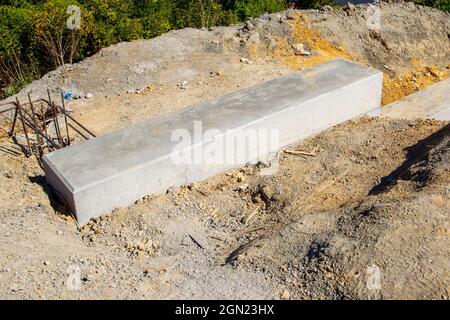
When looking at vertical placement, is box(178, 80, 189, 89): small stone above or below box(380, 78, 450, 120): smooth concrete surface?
above

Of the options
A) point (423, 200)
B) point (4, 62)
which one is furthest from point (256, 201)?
point (4, 62)

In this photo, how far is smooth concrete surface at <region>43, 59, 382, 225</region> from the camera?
8.12m

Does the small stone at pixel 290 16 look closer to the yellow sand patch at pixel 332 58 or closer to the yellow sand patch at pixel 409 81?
the yellow sand patch at pixel 332 58

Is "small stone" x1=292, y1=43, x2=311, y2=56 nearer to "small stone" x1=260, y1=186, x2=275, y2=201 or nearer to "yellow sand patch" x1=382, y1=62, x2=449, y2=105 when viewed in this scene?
"yellow sand patch" x1=382, y1=62, x2=449, y2=105

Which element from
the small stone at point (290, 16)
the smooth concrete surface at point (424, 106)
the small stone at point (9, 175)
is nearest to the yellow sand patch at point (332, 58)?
the small stone at point (290, 16)

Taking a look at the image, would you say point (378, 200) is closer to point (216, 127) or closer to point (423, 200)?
point (423, 200)

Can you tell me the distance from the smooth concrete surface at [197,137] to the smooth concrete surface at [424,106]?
695 millimetres

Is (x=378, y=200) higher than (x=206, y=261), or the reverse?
(x=378, y=200)

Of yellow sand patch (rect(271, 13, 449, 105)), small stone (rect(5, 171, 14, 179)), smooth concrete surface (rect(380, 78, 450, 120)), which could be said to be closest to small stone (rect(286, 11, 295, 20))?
yellow sand patch (rect(271, 13, 449, 105))

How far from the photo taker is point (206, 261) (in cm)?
734

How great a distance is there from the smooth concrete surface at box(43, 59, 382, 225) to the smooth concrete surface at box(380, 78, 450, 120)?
27.4 inches
